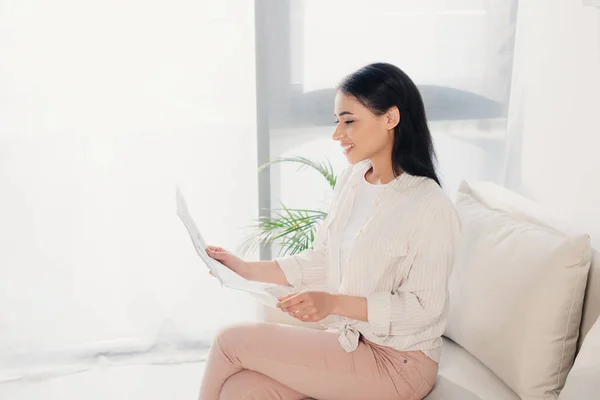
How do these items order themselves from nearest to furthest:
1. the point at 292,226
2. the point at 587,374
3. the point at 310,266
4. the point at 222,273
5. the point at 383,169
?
the point at 587,374
the point at 222,273
the point at 383,169
the point at 310,266
the point at 292,226

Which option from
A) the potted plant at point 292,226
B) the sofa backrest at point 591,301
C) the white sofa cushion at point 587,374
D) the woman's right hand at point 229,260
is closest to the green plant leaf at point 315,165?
the potted plant at point 292,226

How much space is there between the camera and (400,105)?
1.51 metres

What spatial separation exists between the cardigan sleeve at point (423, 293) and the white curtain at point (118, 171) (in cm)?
112

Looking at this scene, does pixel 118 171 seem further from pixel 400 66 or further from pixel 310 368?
pixel 310 368

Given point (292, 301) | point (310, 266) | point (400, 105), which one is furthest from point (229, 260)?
point (400, 105)

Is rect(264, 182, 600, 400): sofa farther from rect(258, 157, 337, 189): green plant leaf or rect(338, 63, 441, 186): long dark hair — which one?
rect(258, 157, 337, 189): green plant leaf

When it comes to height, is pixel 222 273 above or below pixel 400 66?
below

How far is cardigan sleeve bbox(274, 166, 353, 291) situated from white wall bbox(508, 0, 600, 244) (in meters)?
0.74

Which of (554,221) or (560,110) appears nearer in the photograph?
(554,221)

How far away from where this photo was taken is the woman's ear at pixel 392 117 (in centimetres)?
151

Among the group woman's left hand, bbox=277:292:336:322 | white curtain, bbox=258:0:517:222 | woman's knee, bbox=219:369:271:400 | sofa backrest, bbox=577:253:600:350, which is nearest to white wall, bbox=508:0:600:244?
white curtain, bbox=258:0:517:222

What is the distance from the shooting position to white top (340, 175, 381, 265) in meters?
1.61

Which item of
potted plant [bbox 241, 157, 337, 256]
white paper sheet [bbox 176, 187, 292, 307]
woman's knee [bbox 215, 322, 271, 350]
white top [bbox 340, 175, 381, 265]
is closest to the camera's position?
white paper sheet [bbox 176, 187, 292, 307]

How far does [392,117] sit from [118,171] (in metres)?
1.24
